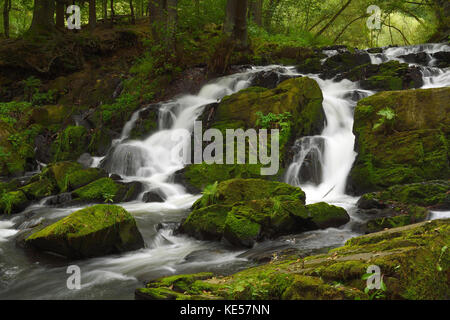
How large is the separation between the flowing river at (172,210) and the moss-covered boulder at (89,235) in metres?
0.15

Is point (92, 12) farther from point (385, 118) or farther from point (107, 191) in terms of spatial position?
point (385, 118)

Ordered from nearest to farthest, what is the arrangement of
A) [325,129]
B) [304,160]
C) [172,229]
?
[172,229] < [304,160] < [325,129]

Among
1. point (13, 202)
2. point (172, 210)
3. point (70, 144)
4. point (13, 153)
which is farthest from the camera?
point (70, 144)

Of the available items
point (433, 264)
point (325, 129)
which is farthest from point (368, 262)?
point (325, 129)

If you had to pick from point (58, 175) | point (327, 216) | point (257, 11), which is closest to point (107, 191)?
point (58, 175)

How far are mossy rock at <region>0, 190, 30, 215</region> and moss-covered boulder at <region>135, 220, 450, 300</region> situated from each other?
5.75 meters

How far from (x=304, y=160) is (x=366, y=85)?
5.09m

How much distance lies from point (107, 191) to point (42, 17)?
11.7 meters

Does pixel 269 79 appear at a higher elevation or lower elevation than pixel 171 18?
lower

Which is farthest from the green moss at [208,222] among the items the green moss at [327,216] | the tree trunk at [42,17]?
the tree trunk at [42,17]

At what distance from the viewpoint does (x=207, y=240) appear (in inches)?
254

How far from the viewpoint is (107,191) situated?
8938 mm

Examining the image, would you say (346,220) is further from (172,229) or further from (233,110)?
(233,110)

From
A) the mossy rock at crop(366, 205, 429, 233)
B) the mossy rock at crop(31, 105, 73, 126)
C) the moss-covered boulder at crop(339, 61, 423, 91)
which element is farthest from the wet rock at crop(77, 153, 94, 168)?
the moss-covered boulder at crop(339, 61, 423, 91)
